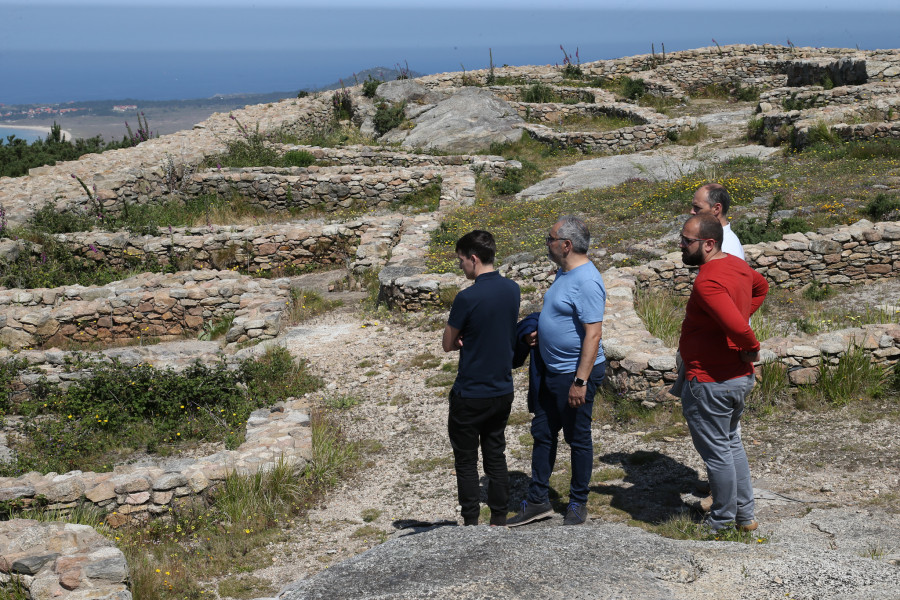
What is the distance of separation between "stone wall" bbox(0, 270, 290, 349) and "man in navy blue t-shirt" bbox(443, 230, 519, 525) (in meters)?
6.26

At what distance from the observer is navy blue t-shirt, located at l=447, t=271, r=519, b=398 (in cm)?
502

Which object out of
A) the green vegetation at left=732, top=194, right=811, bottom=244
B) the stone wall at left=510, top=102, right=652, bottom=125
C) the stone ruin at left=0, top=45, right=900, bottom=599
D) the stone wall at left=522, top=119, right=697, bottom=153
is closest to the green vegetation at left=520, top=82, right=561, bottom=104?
the stone ruin at left=0, top=45, right=900, bottom=599

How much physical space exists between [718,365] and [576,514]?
1445 millimetres

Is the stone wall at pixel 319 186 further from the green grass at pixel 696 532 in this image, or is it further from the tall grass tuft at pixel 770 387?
the green grass at pixel 696 532

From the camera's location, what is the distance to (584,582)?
389 cm

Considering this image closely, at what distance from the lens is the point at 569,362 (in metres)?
5.15

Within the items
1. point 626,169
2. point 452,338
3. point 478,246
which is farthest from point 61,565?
point 626,169

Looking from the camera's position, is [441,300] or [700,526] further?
[441,300]

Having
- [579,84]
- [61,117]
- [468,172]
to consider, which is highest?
[61,117]

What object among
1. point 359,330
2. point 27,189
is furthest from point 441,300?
point 27,189

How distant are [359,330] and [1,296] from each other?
18.4 ft

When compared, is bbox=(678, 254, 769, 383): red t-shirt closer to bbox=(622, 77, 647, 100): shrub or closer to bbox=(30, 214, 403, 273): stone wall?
bbox=(30, 214, 403, 273): stone wall

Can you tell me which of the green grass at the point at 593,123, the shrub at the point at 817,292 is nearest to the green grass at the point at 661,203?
the shrub at the point at 817,292

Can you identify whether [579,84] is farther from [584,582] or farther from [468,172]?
[584,582]
